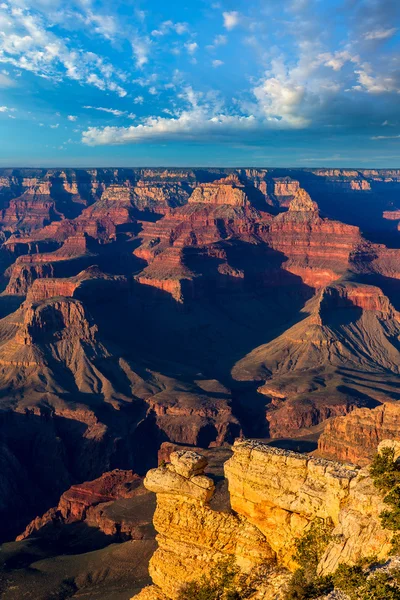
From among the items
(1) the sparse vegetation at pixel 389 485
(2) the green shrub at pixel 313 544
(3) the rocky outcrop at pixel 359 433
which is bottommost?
(3) the rocky outcrop at pixel 359 433

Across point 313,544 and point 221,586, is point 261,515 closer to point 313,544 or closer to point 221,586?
point 313,544

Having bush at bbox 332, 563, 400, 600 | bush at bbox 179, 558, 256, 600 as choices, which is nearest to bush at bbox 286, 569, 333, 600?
bush at bbox 332, 563, 400, 600

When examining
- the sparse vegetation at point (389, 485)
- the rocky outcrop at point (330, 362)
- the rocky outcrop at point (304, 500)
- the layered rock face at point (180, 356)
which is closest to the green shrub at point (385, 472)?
the sparse vegetation at point (389, 485)

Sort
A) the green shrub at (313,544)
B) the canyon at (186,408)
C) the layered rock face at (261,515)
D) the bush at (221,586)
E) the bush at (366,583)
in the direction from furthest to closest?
1. the canyon at (186,408)
2. the bush at (221,586)
3. the green shrub at (313,544)
4. the layered rock face at (261,515)
5. the bush at (366,583)

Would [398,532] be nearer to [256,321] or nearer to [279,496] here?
[279,496]

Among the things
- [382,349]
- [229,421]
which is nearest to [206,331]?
[382,349]

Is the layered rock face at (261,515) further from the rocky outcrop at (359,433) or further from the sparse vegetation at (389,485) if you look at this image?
the rocky outcrop at (359,433)
